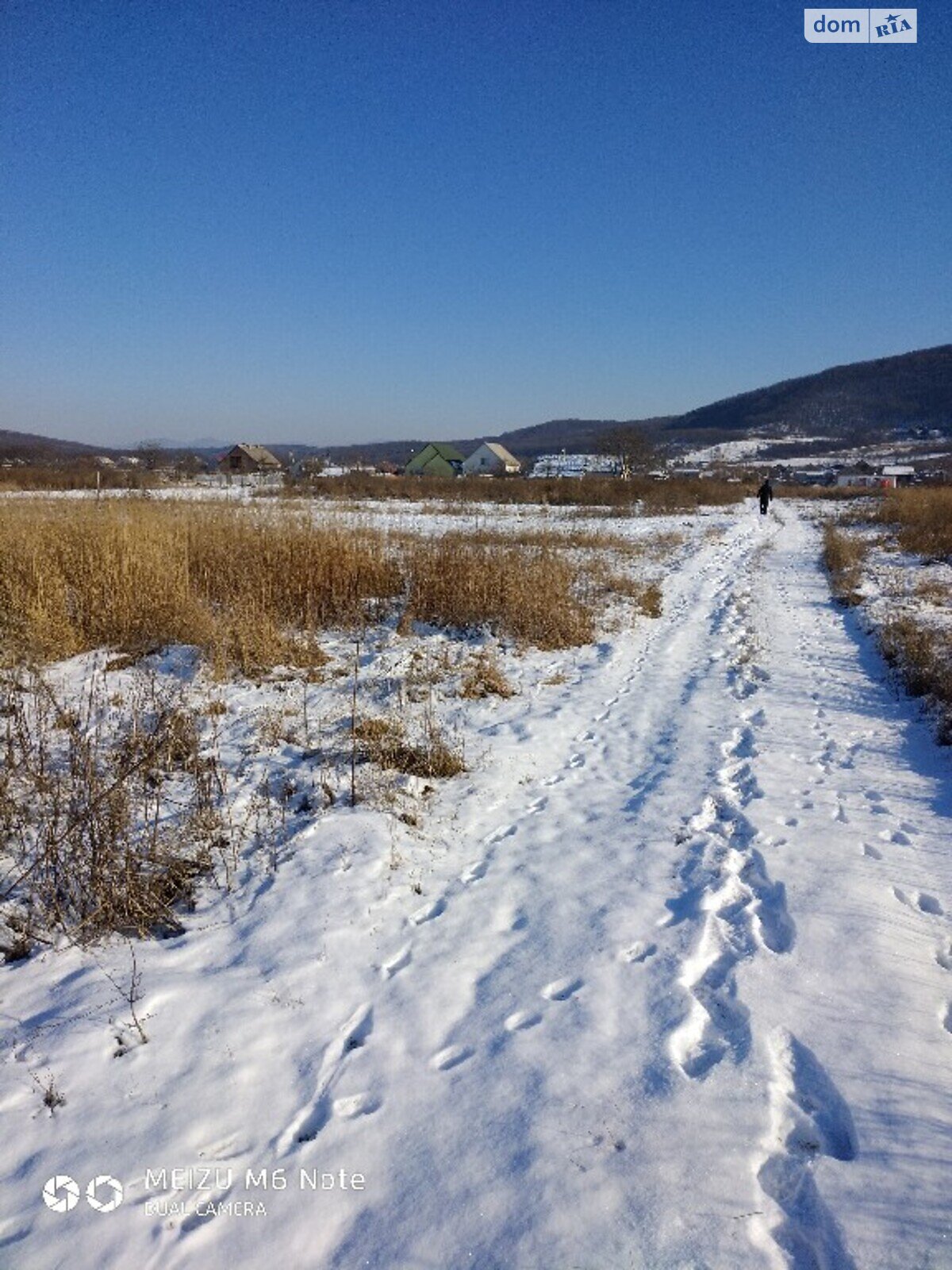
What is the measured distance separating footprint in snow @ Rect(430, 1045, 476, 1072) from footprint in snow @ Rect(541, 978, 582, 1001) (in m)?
0.42

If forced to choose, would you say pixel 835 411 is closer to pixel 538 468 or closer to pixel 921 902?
pixel 538 468

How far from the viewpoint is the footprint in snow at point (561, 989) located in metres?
2.70

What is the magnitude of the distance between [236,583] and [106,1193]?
6.80m

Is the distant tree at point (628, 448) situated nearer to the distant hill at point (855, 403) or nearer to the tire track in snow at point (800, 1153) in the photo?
the tire track in snow at point (800, 1153)

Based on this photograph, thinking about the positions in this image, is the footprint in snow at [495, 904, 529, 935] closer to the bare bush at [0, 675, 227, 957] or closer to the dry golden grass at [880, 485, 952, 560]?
the bare bush at [0, 675, 227, 957]

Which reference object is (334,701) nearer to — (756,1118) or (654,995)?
(654,995)

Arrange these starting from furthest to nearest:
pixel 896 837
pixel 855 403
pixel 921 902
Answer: pixel 855 403
pixel 896 837
pixel 921 902

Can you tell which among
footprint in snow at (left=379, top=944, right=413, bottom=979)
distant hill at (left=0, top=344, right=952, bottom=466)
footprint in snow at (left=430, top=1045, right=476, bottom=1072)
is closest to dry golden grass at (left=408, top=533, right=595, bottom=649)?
footprint in snow at (left=379, top=944, right=413, bottom=979)

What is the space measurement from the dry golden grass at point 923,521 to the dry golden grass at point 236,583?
1093cm

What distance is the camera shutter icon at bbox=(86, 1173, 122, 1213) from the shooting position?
187 cm

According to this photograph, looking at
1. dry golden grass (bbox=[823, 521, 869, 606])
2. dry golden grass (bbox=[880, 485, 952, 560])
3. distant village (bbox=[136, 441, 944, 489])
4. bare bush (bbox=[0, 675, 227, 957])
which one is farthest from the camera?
distant village (bbox=[136, 441, 944, 489])

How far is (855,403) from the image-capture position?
168125 mm

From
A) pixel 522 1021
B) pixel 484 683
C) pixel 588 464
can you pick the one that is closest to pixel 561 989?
pixel 522 1021

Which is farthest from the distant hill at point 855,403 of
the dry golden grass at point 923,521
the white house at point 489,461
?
the dry golden grass at point 923,521
